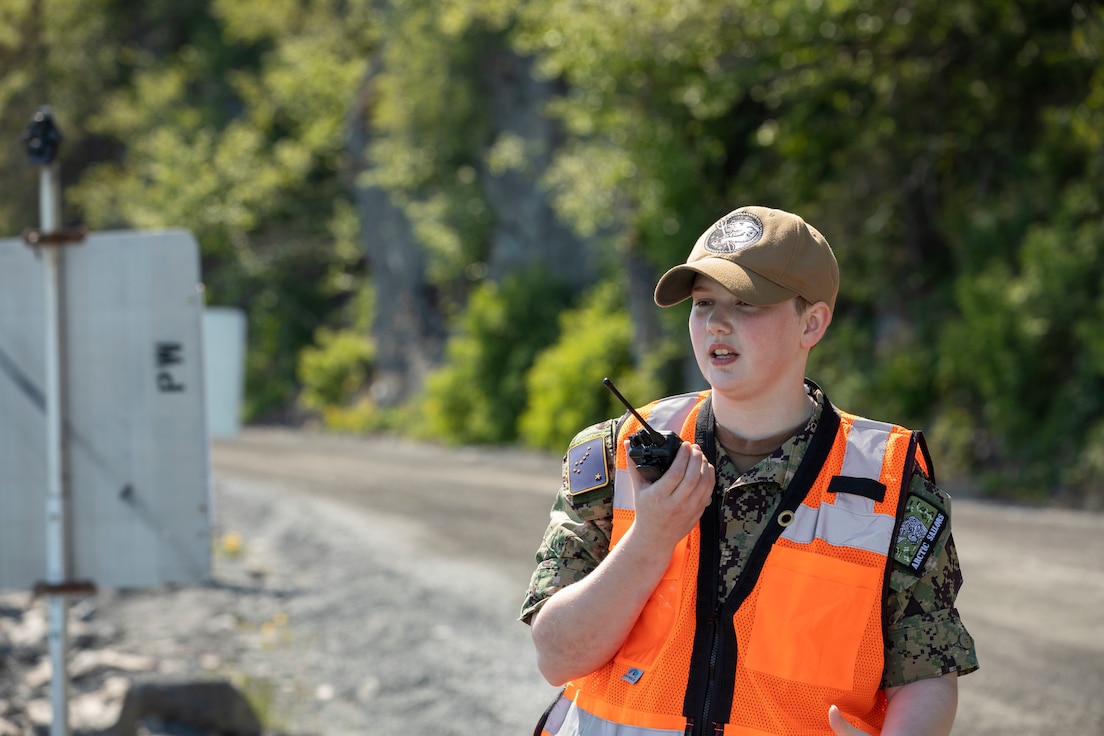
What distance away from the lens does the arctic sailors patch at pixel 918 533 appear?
85.6 inches

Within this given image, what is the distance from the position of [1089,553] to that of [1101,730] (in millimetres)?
4462

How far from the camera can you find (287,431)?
103ft

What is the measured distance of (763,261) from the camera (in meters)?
2.25

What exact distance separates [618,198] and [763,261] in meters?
18.6

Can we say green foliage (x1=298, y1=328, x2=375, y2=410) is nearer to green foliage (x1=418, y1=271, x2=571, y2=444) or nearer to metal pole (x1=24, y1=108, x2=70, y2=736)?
green foliage (x1=418, y1=271, x2=571, y2=444)

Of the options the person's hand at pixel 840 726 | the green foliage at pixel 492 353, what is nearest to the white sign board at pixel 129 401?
the person's hand at pixel 840 726

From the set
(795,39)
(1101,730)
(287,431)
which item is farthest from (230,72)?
(1101,730)

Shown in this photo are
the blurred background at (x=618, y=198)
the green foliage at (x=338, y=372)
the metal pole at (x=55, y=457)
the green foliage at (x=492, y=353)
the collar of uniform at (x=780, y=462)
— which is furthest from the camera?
the green foliage at (x=338, y=372)

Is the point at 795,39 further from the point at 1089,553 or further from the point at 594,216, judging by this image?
the point at 1089,553

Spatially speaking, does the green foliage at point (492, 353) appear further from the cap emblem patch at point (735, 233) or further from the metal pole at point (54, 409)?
the cap emblem patch at point (735, 233)

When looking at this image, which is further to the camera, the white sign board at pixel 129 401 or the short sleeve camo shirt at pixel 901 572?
the white sign board at pixel 129 401

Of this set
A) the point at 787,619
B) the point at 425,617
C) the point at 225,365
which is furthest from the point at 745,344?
the point at 225,365

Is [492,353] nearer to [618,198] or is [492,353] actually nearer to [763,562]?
[618,198]

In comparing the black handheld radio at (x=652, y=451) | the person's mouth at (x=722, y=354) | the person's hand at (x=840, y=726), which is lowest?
the person's hand at (x=840, y=726)
